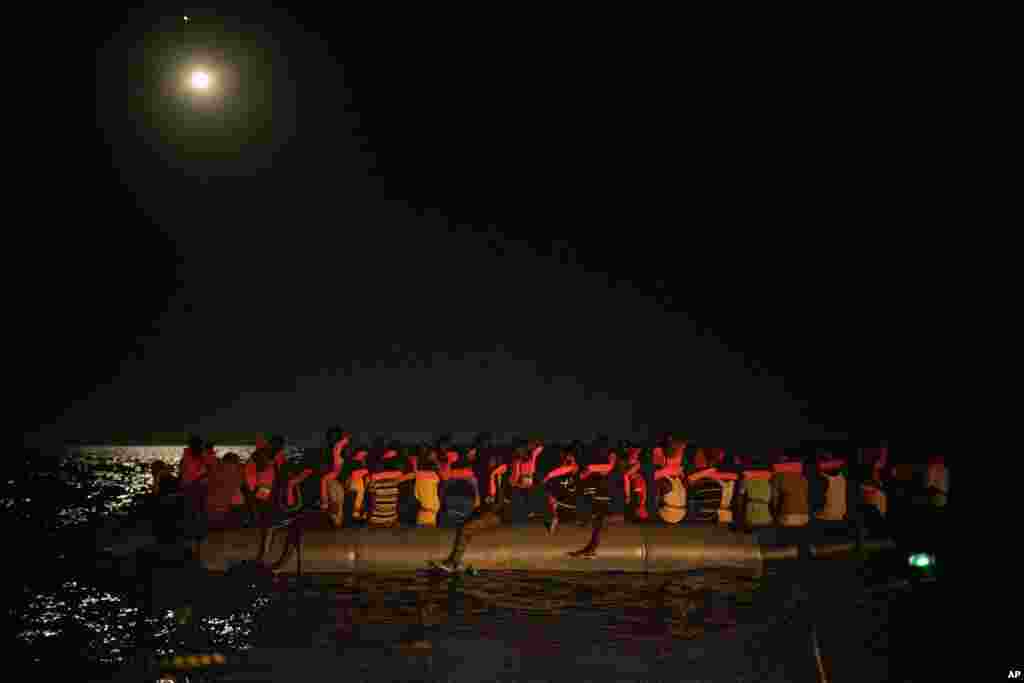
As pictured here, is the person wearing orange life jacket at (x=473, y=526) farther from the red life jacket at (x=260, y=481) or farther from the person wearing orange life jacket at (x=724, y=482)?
the person wearing orange life jacket at (x=724, y=482)

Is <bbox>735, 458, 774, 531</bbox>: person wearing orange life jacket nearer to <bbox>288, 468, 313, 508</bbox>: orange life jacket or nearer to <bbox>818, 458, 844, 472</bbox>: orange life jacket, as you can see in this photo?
<bbox>818, 458, 844, 472</bbox>: orange life jacket

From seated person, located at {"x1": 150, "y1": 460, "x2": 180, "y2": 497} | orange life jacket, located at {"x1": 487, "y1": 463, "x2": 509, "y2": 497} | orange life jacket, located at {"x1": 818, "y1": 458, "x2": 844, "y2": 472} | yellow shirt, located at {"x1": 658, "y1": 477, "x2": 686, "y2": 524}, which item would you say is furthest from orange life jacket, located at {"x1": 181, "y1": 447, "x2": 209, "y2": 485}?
orange life jacket, located at {"x1": 818, "y1": 458, "x2": 844, "y2": 472}

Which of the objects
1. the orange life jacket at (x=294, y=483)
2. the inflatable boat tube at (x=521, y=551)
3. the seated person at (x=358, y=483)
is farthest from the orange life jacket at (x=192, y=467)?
the seated person at (x=358, y=483)

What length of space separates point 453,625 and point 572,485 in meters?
5.64

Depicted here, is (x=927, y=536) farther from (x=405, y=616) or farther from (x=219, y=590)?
(x=219, y=590)

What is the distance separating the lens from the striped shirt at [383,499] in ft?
62.1

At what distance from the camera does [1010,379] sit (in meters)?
8.55

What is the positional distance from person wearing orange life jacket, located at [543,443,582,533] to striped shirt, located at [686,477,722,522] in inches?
86.4

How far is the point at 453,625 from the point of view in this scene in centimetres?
1359

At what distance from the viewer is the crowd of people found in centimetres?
1833

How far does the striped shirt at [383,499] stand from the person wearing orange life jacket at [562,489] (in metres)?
2.83

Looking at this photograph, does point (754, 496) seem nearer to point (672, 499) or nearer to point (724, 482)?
point (724, 482)

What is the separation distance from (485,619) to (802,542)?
22.0ft

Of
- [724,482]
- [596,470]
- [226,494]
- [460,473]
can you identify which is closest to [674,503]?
[724,482]
